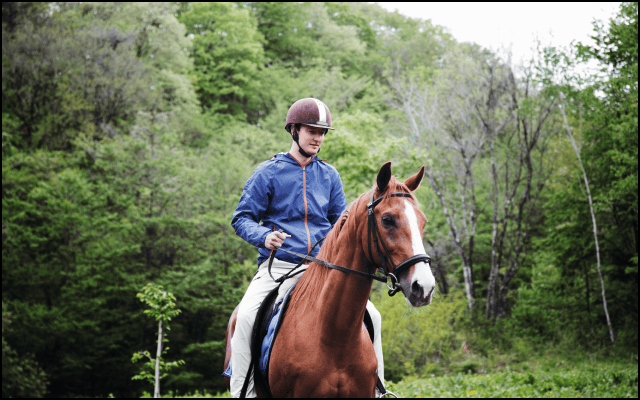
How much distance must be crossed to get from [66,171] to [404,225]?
2020cm

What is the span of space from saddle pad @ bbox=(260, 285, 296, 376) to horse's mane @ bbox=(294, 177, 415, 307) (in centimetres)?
13

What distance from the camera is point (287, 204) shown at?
3619mm

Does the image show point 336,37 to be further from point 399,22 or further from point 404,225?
point 404,225

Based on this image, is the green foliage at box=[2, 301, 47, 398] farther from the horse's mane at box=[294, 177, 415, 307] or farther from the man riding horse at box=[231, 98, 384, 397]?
the horse's mane at box=[294, 177, 415, 307]

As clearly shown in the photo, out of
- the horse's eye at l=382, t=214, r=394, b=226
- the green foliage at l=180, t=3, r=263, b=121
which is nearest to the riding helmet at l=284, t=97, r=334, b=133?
the horse's eye at l=382, t=214, r=394, b=226

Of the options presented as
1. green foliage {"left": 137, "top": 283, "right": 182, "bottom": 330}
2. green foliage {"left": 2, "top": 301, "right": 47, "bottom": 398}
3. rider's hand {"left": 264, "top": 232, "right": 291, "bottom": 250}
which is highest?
rider's hand {"left": 264, "top": 232, "right": 291, "bottom": 250}

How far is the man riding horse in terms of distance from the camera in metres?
3.46

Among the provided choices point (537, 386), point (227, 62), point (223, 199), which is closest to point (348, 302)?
point (537, 386)

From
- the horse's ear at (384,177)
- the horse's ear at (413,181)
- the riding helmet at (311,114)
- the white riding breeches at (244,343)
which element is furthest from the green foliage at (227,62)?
the horse's ear at (384,177)

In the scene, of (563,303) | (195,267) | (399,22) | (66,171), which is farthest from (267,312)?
(399,22)

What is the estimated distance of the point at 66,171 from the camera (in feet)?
64.2

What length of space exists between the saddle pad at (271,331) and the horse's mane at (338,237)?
13 centimetres

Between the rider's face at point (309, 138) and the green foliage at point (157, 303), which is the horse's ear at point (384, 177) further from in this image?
the green foliage at point (157, 303)

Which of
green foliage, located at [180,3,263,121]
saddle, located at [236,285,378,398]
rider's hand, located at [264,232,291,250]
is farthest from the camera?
green foliage, located at [180,3,263,121]
